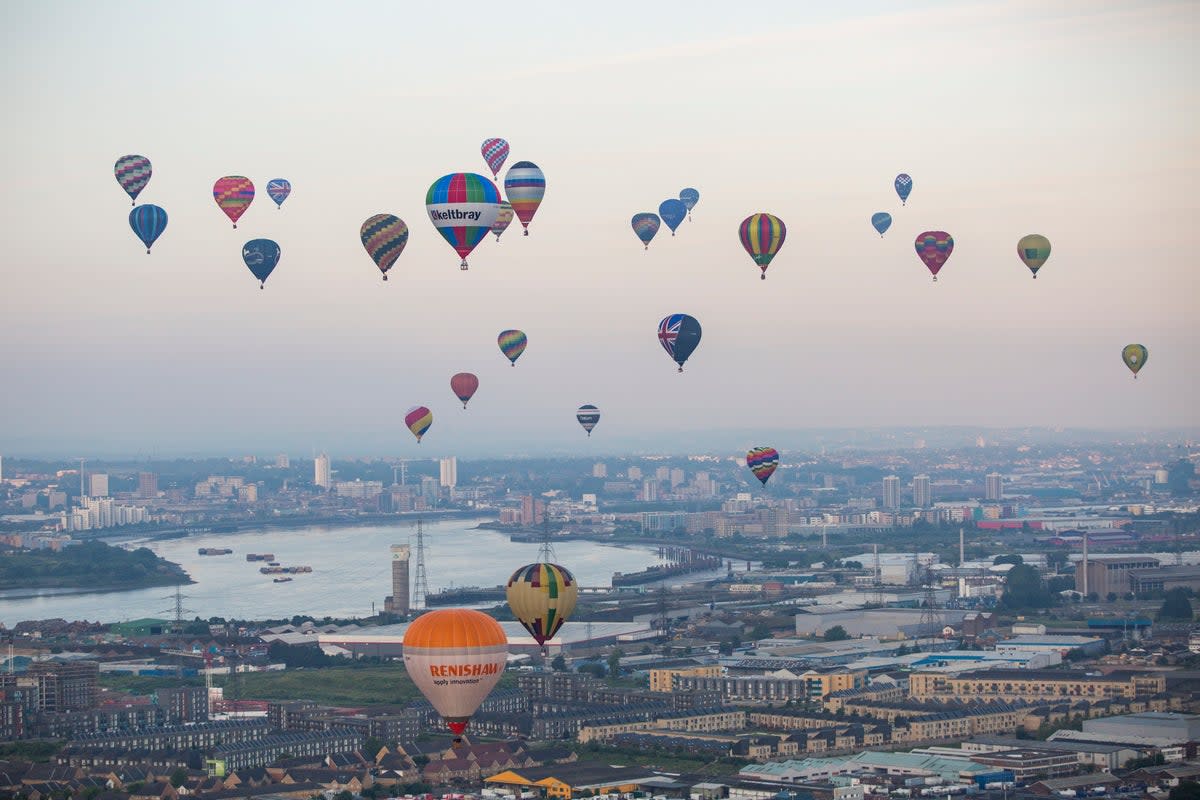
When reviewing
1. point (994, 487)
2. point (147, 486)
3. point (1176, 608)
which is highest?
point (147, 486)

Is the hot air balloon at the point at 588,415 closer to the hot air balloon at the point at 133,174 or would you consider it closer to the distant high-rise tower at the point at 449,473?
the hot air balloon at the point at 133,174

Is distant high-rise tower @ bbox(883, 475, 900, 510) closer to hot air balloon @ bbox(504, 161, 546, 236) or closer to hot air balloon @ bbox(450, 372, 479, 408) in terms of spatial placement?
hot air balloon @ bbox(450, 372, 479, 408)

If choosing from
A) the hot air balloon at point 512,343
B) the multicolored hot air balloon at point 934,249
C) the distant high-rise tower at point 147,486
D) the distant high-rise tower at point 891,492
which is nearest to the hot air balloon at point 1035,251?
the multicolored hot air balloon at point 934,249

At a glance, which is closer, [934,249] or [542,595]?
[542,595]

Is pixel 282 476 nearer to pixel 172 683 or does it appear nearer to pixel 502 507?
pixel 502 507

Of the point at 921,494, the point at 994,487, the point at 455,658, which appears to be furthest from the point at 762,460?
the point at 994,487

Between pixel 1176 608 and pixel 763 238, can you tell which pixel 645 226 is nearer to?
pixel 763 238
